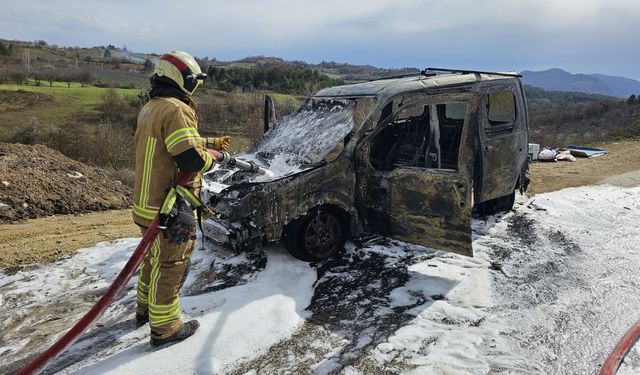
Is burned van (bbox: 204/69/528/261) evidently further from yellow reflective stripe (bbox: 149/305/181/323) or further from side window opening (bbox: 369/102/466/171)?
yellow reflective stripe (bbox: 149/305/181/323)

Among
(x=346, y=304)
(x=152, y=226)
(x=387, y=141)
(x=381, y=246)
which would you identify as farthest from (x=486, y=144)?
(x=152, y=226)

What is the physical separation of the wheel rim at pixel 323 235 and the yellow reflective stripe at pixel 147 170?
1.93m

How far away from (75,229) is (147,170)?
12.2 ft

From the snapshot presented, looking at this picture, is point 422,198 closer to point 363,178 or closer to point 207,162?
point 363,178

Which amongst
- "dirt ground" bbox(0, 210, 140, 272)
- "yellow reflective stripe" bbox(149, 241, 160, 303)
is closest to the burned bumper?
"yellow reflective stripe" bbox(149, 241, 160, 303)

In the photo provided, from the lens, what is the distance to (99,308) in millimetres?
2834

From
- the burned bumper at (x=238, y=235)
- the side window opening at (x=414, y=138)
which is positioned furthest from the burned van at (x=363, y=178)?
the side window opening at (x=414, y=138)

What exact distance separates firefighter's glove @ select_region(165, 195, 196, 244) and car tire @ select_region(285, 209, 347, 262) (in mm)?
1572

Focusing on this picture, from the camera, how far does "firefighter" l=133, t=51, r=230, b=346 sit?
320cm

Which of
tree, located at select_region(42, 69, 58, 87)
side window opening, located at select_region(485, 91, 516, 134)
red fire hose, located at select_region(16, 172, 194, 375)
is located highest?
tree, located at select_region(42, 69, 58, 87)

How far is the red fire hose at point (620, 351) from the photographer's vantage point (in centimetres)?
309

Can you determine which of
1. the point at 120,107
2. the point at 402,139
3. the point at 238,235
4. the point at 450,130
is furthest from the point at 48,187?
the point at 120,107

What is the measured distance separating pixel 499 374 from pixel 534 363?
0.34m

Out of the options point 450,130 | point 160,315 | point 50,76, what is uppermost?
point 50,76
